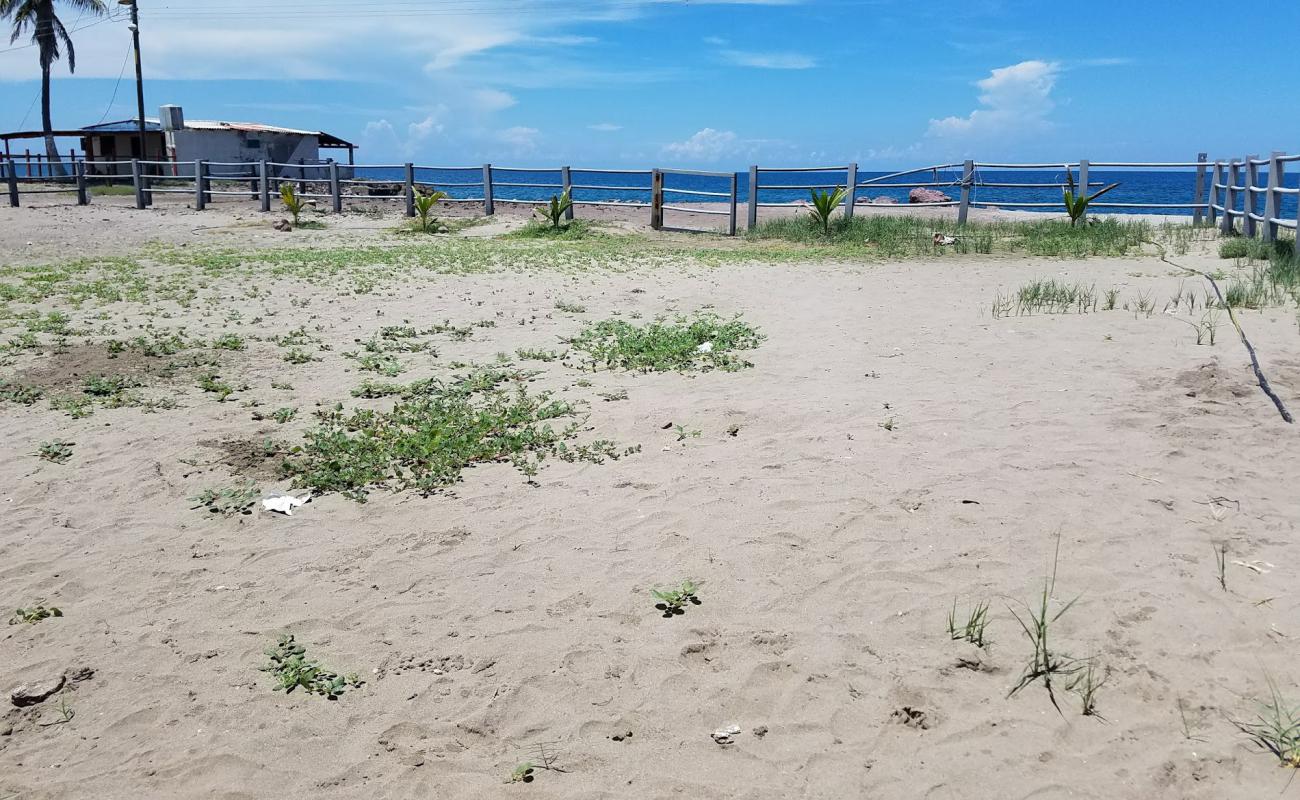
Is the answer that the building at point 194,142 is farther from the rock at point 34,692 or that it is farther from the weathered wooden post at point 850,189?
the rock at point 34,692

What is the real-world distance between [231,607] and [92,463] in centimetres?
210

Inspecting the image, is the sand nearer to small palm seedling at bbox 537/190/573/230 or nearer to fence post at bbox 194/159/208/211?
small palm seedling at bbox 537/190/573/230

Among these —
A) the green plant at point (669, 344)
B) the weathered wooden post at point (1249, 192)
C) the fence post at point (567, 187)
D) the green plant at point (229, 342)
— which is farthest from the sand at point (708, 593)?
the fence post at point (567, 187)

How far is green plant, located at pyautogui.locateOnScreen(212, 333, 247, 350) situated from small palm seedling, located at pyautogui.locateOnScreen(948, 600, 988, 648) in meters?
6.39

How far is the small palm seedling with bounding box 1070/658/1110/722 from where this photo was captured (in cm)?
305

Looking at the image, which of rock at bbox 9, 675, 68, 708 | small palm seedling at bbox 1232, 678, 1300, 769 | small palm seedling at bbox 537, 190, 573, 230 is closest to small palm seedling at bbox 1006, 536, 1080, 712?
small palm seedling at bbox 1232, 678, 1300, 769

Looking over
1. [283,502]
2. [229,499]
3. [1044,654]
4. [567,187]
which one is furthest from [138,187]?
[1044,654]

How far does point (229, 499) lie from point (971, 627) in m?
3.63

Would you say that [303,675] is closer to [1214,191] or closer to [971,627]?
[971,627]

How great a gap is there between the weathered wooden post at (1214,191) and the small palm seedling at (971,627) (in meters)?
18.2

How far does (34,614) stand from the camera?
3.75 meters

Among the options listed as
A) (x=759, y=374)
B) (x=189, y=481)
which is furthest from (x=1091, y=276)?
(x=189, y=481)

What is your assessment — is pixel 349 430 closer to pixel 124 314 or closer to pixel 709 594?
pixel 709 594

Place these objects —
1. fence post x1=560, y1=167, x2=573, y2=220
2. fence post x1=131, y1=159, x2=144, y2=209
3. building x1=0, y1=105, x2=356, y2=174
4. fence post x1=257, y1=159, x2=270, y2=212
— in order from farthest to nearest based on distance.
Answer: building x1=0, y1=105, x2=356, y2=174 < fence post x1=131, y1=159, x2=144, y2=209 < fence post x1=257, y1=159, x2=270, y2=212 < fence post x1=560, y1=167, x2=573, y2=220
